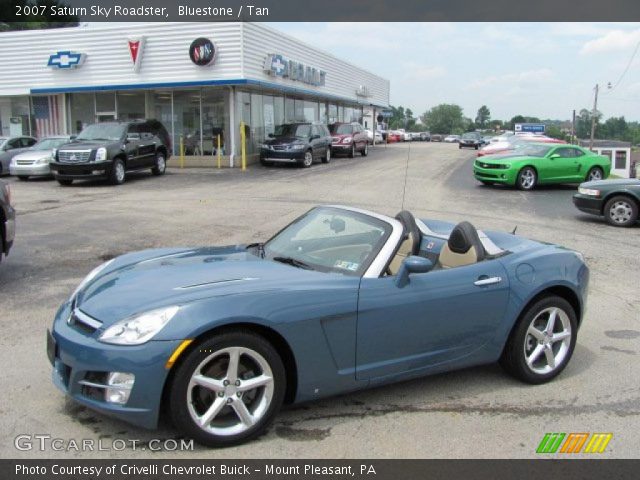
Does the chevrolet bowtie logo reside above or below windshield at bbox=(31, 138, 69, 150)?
above

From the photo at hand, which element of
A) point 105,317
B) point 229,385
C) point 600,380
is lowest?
point 600,380

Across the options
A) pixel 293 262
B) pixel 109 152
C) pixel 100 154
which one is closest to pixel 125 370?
pixel 293 262

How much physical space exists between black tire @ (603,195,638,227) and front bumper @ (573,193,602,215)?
14cm

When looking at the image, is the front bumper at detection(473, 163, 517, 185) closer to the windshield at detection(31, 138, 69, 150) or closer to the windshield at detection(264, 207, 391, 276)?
the windshield at detection(31, 138, 69, 150)

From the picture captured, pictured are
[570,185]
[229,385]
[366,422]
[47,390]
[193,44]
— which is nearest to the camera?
[229,385]

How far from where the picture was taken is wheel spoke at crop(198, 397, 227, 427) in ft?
11.0

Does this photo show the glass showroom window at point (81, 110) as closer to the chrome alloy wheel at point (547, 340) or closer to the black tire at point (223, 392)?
the chrome alloy wheel at point (547, 340)

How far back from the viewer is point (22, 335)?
17.1 ft

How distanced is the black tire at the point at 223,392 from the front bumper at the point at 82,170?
15.3 meters

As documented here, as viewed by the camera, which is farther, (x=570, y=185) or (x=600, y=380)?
(x=570, y=185)

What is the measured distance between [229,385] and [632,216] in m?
11.1

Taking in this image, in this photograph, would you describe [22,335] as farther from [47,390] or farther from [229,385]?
[229,385]

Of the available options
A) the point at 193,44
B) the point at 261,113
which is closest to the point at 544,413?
the point at 193,44

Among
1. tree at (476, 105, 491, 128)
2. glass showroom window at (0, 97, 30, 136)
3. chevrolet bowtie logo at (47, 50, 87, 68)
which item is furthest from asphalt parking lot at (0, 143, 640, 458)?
tree at (476, 105, 491, 128)
